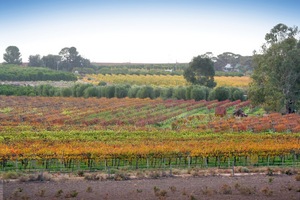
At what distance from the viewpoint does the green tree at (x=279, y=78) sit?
6197cm

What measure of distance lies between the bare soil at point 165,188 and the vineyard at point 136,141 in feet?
9.63

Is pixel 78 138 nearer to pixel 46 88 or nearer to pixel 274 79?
pixel 274 79

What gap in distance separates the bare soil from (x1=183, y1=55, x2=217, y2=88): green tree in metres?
68.6

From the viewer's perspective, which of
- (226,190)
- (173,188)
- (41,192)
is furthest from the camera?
(173,188)

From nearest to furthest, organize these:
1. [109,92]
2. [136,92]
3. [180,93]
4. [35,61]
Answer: [180,93] → [136,92] → [109,92] → [35,61]

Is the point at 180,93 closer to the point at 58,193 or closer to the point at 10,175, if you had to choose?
the point at 10,175

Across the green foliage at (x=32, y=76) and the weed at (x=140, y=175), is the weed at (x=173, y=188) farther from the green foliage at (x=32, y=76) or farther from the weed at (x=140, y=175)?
the green foliage at (x=32, y=76)

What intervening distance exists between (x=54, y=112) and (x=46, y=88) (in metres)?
31.8

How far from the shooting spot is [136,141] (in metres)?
36.6

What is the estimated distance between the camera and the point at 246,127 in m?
45.4

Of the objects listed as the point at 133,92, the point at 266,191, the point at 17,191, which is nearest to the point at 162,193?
the point at 266,191

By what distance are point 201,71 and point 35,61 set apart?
9126cm

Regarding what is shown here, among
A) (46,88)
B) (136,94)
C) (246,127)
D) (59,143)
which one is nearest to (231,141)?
(246,127)

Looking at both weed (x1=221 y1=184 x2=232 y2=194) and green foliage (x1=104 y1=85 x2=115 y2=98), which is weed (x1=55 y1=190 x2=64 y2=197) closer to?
weed (x1=221 y1=184 x2=232 y2=194)
